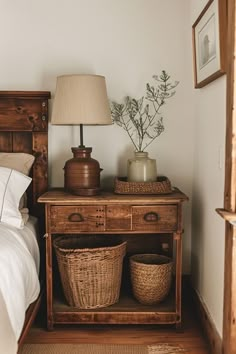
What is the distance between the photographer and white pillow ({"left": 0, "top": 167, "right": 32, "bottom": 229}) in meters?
2.43

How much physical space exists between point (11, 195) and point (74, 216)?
15.2 inches

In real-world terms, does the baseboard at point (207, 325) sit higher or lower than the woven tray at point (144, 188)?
lower

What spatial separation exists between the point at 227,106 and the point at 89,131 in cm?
127

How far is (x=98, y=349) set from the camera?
243cm

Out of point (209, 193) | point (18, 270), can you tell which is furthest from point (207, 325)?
point (18, 270)

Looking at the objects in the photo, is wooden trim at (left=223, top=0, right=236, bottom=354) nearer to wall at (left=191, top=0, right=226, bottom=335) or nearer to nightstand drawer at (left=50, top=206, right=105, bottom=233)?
wall at (left=191, top=0, right=226, bottom=335)

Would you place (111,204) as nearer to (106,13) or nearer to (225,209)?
(225,209)

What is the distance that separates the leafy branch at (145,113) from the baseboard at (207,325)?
1084mm

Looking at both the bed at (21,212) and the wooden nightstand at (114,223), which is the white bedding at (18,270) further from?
the wooden nightstand at (114,223)

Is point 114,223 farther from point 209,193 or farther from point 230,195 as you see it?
point 230,195

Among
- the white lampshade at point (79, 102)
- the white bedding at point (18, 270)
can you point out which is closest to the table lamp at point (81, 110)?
the white lampshade at point (79, 102)

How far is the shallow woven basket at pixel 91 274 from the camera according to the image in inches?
101

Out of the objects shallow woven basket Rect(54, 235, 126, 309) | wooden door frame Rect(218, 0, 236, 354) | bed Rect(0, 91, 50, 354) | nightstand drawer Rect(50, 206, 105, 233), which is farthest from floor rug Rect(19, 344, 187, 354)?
nightstand drawer Rect(50, 206, 105, 233)

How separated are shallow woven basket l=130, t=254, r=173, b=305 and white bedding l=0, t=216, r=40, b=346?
625 mm
